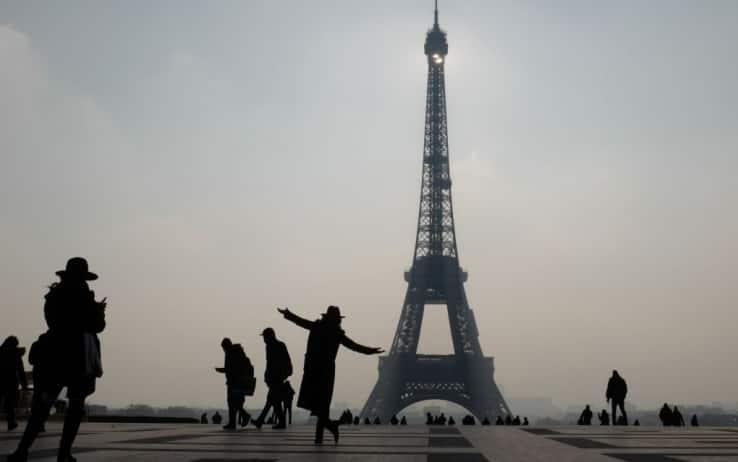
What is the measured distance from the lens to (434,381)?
255 ft

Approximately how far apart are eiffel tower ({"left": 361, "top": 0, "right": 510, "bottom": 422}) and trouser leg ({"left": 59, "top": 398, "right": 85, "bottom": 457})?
66.6m

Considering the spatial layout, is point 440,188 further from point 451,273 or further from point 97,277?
point 97,277

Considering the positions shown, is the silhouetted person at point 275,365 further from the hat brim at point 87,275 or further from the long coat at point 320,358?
the hat brim at point 87,275

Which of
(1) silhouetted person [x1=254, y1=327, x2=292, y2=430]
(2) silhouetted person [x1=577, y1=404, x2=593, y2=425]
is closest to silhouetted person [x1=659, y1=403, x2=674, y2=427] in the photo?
(2) silhouetted person [x1=577, y1=404, x2=593, y2=425]

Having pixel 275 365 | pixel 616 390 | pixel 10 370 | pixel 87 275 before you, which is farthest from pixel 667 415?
Result: pixel 87 275

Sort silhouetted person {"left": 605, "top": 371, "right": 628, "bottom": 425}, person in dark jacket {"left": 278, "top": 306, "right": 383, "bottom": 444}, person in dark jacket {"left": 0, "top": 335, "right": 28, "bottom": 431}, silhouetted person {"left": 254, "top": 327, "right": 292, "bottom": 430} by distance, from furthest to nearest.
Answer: silhouetted person {"left": 605, "top": 371, "right": 628, "bottom": 425} → silhouetted person {"left": 254, "top": 327, "right": 292, "bottom": 430} → person in dark jacket {"left": 0, "top": 335, "right": 28, "bottom": 431} → person in dark jacket {"left": 278, "top": 306, "right": 383, "bottom": 444}

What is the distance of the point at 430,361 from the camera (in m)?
78.4

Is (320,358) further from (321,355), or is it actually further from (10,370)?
(10,370)

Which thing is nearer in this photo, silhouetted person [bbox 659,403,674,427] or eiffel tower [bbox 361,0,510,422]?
silhouetted person [bbox 659,403,674,427]

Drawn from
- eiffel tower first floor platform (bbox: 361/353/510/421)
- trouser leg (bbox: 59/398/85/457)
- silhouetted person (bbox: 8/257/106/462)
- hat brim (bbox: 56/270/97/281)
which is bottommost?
trouser leg (bbox: 59/398/85/457)

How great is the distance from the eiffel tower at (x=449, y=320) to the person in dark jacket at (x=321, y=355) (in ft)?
203

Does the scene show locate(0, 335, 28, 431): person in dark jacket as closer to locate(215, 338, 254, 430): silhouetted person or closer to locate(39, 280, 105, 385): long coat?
locate(215, 338, 254, 430): silhouetted person

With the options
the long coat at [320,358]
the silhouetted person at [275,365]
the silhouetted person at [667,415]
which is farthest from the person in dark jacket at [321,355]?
the silhouetted person at [667,415]

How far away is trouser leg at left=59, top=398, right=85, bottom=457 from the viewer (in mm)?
6715
